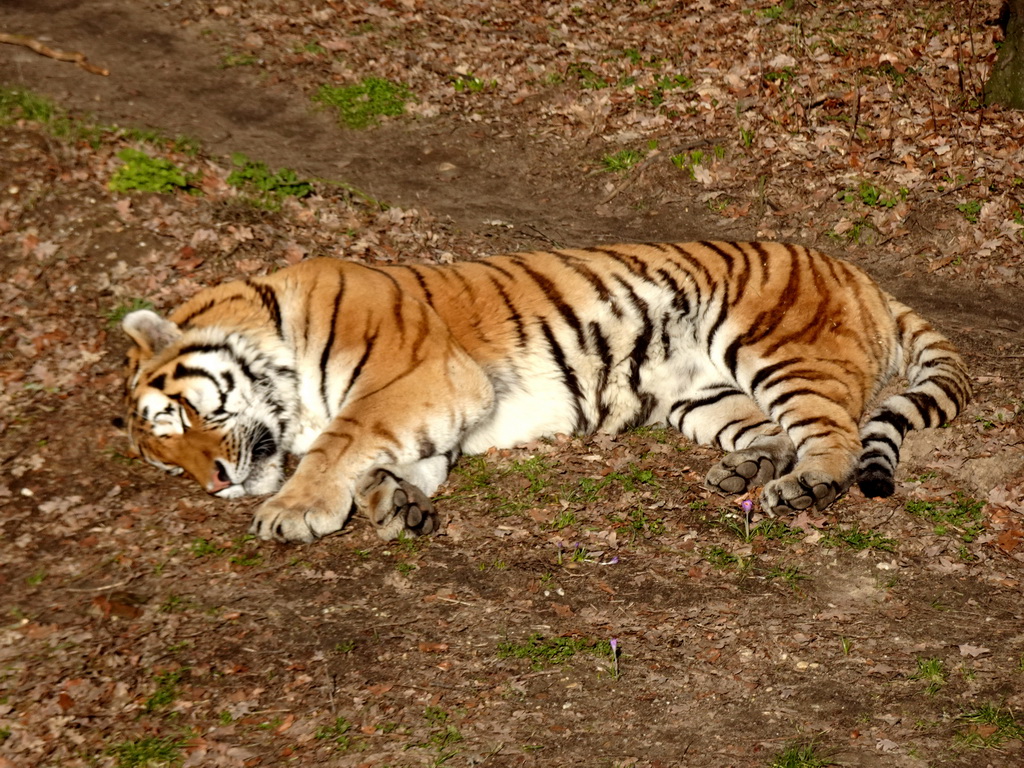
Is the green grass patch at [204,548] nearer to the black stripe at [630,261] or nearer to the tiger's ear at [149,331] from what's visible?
the tiger's ear at [149,331]

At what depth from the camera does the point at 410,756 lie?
3.12 meters

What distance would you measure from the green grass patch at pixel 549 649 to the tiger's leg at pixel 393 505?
2.59ft

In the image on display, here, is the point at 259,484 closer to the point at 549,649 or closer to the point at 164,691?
the point at 164,691

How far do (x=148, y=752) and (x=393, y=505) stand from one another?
1.43 metres

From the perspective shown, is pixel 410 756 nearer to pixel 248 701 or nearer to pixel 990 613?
pixel 248 701

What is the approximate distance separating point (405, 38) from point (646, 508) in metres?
6.51

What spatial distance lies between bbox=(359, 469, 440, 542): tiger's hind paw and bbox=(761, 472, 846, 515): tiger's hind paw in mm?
1463

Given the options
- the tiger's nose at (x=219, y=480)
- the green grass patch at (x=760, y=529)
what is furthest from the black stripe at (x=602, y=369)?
the tiger's nose at (x=219, y=480)

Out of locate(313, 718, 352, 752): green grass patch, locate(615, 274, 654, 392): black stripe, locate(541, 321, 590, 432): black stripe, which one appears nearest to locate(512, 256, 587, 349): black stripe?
locate(541, 321, 590, 432): black stripe

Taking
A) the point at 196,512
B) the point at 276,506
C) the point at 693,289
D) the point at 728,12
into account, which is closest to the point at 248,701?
the point at 276,506

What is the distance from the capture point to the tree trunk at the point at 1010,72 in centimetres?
709

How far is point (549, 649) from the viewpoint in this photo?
143 inches

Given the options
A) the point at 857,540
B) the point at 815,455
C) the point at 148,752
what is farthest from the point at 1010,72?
the point at 148,752

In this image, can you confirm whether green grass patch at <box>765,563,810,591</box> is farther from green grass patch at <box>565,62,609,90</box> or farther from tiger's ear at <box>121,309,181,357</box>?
green grass patch at <box>565,62,609,90</box>
